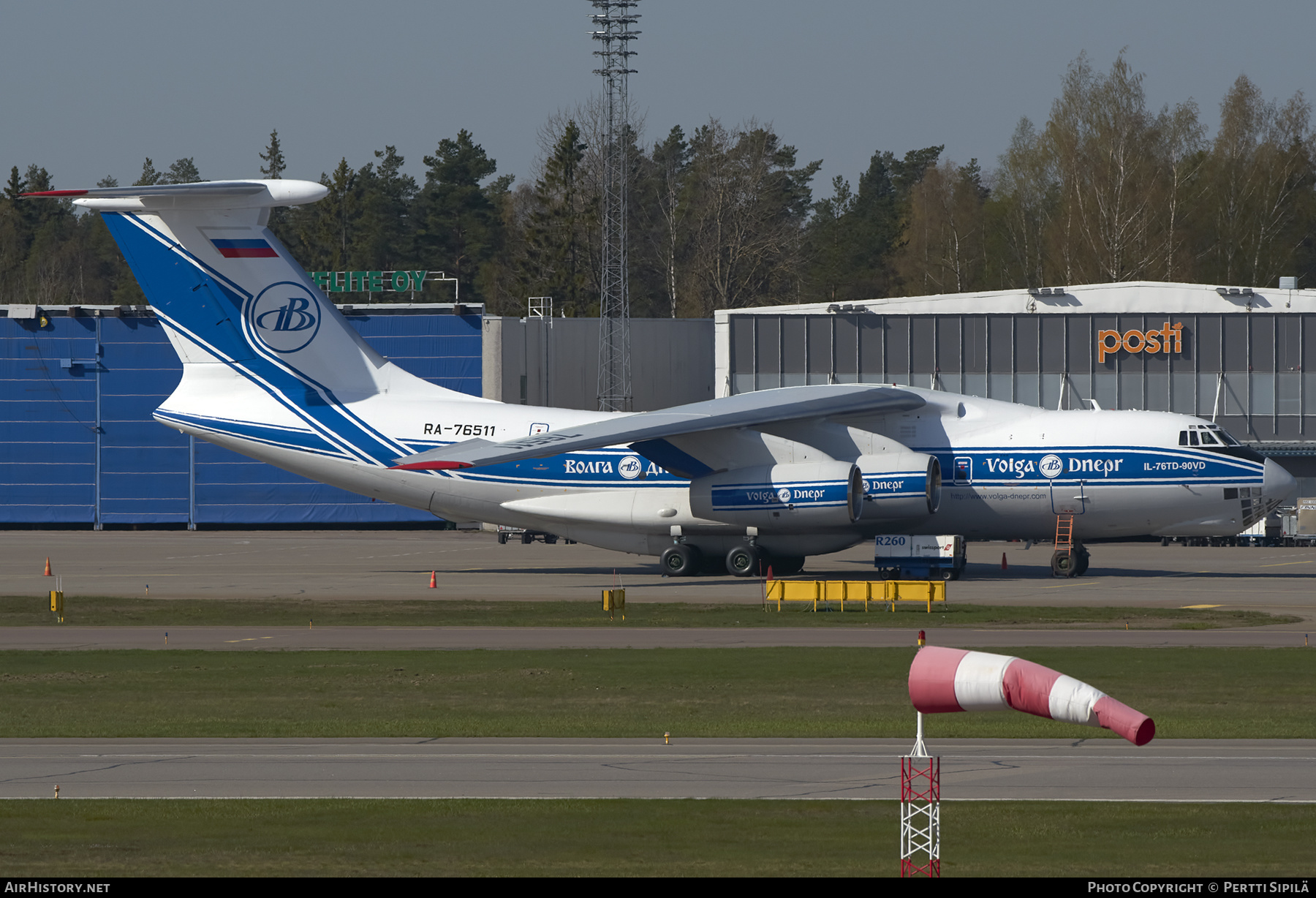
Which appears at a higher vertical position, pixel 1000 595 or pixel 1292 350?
pixel 1292 350

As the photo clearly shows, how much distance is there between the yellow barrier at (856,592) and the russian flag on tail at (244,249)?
618 inches

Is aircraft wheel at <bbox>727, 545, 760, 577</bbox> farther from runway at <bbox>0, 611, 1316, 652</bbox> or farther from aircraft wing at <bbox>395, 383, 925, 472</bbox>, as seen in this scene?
runway at <bbox>0, 611, 1316, 652</bbox>

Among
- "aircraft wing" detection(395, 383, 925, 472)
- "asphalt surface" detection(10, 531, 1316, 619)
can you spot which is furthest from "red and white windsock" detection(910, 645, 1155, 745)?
"aircraft wing" detection(395, 383, 925, 472)

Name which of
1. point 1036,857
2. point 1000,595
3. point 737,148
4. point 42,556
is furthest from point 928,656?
point 737,148

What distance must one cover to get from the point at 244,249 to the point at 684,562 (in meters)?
13.2

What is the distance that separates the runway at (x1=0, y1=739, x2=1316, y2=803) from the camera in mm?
13000

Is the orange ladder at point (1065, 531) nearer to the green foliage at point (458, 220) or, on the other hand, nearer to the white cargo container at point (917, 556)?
the white cargo container at point (917, 556)

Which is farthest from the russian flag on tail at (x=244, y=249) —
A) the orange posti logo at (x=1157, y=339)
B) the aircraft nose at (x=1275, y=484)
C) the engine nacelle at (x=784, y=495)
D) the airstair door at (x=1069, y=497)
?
the orange posti logo at (x=1157, y=339)

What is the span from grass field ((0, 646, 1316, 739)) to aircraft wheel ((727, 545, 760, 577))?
13116mm

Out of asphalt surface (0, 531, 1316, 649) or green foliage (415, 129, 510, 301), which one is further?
green foliage (415, 129, 510, 301)

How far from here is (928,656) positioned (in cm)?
929

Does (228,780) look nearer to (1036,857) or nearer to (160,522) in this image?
(1036,857)

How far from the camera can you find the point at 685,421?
33906mm

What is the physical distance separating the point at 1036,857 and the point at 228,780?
720 centimetres
